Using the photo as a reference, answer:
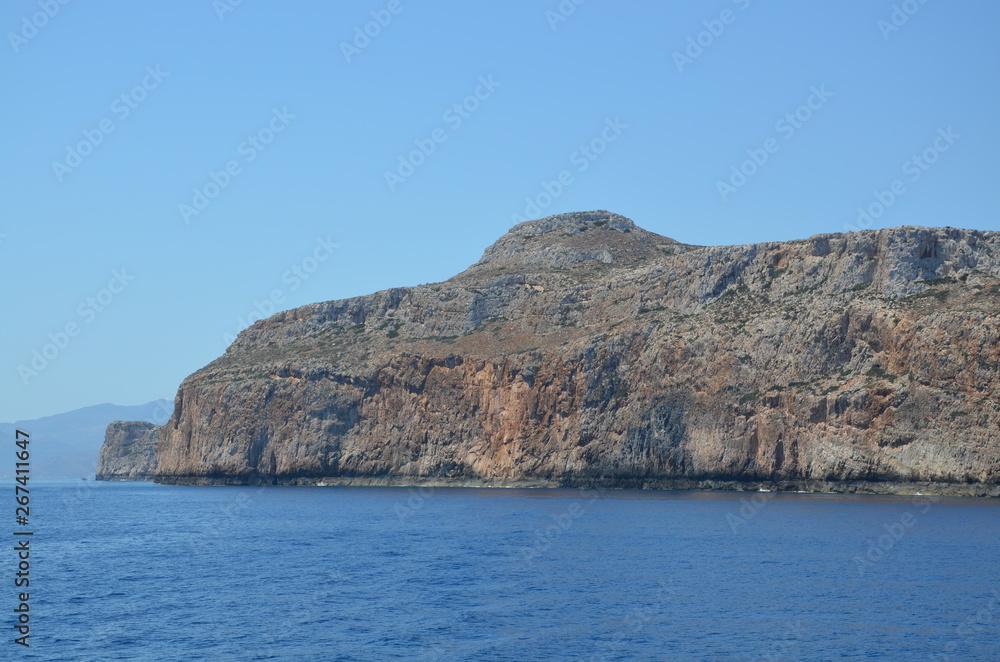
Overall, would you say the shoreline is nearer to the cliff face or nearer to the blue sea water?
the cliff face

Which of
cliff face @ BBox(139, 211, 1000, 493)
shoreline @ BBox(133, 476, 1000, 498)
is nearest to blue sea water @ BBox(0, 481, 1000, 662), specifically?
shoreline @ BBox(133, 476, 1000, 498)

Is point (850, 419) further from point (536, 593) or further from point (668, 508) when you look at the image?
point (536, 593)

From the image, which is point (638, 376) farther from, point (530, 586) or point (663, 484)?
point (530, 586)

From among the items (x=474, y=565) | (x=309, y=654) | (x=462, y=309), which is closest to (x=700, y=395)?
(x=462, y=309)

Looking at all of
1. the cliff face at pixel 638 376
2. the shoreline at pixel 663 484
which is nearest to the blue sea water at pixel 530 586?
the shoreline at pixel 663 484

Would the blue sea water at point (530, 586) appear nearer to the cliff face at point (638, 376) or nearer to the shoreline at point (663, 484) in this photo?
the shoreline at point (663, 484)

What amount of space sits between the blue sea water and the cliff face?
53.1 feet

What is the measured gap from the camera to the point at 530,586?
51.9 m

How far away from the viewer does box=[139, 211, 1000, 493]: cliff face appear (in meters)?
106

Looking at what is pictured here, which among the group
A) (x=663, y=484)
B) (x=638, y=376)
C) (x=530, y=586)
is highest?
(x=638, y=376)

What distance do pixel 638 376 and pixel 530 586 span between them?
78.7m

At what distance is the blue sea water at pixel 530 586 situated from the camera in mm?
39094

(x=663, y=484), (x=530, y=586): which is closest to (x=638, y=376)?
(x=663, y=484)

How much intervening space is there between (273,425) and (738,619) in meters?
122
